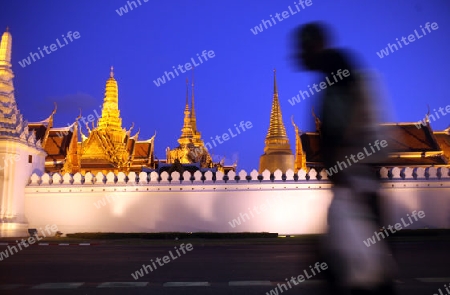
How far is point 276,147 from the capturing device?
39469 mm

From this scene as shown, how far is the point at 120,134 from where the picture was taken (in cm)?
3716

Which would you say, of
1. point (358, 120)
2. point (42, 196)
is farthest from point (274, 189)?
point (358, 120)

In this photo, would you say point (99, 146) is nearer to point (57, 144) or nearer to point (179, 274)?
point (57, 144)

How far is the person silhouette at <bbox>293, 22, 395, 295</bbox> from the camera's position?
256 cm

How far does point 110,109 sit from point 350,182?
37.2 metres

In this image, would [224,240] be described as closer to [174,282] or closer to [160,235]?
[160,235]

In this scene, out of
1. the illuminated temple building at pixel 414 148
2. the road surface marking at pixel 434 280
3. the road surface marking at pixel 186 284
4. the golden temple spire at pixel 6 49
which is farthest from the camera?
the illuminated temple building at pixel 414 148

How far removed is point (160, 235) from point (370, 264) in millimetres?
14260

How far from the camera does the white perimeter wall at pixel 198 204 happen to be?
17.2 m

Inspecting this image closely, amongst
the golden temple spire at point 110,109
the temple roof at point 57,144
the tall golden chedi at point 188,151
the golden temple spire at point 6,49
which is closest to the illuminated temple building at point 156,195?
the golden temple spire at point 6,49

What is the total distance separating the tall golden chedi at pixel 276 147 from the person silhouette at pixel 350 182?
116 ft

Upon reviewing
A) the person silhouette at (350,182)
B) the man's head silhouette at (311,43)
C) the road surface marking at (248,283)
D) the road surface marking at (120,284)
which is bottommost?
the road surface marking at (248,283)

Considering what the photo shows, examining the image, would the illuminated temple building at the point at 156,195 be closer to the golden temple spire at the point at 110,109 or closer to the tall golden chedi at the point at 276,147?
the golden temple spire at the point at 110,109

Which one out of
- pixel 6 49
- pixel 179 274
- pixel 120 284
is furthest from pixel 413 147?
pixel 120 284
